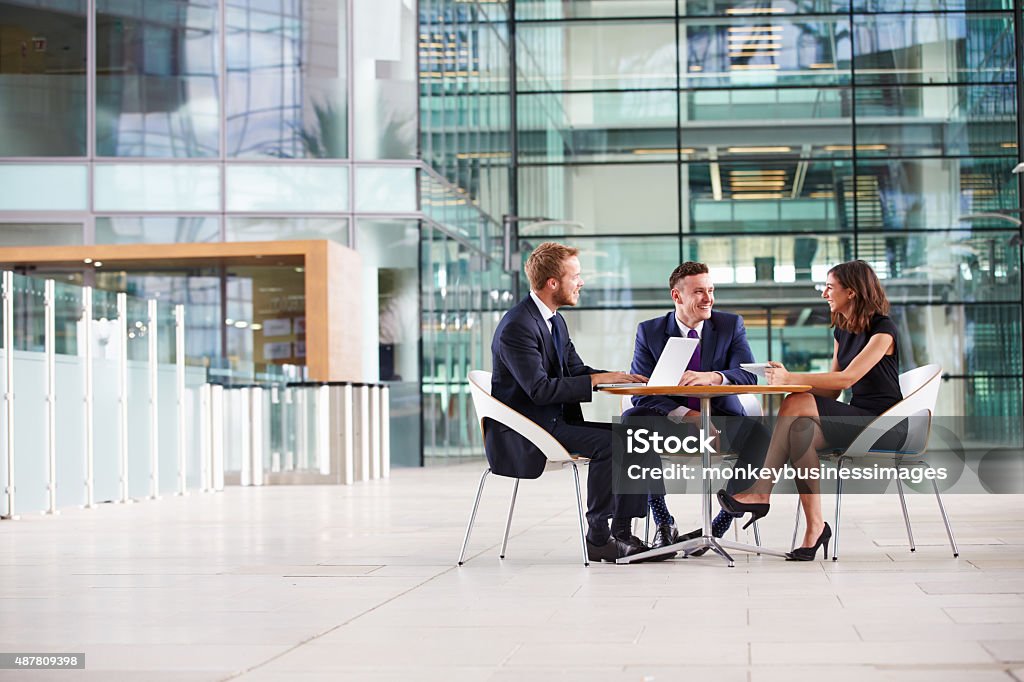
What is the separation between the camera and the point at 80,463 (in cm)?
1087

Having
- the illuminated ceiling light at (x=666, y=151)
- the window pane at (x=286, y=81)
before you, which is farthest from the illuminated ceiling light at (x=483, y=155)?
the window pane at (x=286, y=81)

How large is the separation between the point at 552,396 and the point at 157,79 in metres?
14.1

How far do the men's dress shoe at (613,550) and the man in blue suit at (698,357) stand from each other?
311mm

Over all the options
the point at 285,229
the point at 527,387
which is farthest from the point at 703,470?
the point at 285,229

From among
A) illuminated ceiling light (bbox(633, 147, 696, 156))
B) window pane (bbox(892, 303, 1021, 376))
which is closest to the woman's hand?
window pane (bbox(892, 303, 1021, 376))

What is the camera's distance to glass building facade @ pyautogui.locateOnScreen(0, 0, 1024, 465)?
18.4 metres

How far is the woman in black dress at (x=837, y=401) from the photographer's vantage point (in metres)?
6.05

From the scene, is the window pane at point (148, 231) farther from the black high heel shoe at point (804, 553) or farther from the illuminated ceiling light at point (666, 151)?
the black high heel shoe at point (804, 553)

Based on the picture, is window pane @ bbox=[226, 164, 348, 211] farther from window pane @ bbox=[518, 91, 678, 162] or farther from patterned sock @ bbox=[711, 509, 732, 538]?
patterned sock @ bbox=[711, 509, 732, 538]

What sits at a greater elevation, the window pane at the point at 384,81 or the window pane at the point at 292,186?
the window pane at the point at 384,81

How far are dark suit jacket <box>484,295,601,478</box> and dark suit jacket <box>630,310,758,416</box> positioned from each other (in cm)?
49

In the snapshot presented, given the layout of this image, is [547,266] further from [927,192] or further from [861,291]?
[927,192]

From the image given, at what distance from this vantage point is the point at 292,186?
730 inches

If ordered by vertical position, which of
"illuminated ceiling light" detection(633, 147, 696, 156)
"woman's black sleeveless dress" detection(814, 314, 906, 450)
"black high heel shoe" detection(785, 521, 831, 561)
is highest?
"illuminated ceiling light" detection(633, 147, 696, 156)
